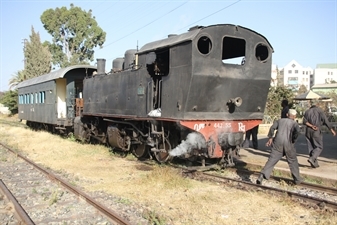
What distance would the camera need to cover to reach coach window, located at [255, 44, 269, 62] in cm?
841

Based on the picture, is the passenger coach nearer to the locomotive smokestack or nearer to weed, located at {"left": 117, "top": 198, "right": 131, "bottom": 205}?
the locomotive smokestack

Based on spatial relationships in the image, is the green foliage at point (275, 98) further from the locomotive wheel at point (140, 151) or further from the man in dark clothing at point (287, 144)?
the man in dark clothing at point (287, 144)

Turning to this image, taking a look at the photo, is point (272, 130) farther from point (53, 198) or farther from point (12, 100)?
point (12, 100)

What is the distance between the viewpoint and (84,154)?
1138 cm

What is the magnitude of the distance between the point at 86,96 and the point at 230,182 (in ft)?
25.1

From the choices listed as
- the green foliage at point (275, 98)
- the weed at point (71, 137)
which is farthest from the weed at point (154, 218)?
the green foliage at point (275, 98)

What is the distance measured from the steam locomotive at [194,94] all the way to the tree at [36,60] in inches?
1586

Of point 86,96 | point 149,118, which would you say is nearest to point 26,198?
point 149,118

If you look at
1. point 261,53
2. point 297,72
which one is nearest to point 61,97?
point 261,53

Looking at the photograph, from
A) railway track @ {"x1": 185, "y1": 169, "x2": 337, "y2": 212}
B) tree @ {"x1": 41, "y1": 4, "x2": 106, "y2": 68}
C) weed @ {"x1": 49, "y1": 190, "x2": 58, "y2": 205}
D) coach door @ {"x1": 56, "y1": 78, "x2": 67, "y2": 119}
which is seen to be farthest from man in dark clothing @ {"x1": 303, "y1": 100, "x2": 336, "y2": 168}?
tree @ {"x1": 41, "y1": 4, "x2": 106, "y2": 68}

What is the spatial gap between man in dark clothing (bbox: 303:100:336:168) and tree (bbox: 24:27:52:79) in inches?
1676

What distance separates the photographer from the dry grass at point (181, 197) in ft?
16.9

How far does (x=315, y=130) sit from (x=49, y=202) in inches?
261

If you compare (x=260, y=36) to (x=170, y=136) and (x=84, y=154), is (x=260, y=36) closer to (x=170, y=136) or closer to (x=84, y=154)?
(x=170, y=136)
